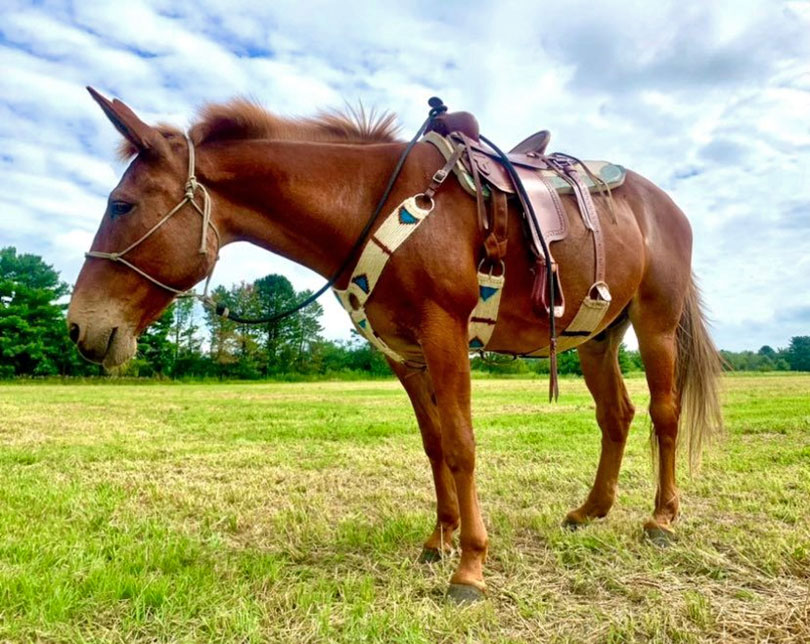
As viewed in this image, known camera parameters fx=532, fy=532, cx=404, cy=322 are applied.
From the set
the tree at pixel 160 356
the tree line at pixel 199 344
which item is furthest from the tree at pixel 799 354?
the tree at pixel 160 356

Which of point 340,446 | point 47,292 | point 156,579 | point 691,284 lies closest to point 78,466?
point 340,446

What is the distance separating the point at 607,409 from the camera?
462 cm

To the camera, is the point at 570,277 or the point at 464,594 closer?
the point at 464,594

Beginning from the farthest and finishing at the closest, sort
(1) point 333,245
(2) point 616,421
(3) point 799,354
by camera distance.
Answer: (3) point 799,354 → (2) point 616,421 → (1) point 333,245

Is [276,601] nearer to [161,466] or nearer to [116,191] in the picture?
[116,191]

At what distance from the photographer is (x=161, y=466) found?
6684 millimetres

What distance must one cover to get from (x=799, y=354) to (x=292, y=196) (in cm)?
8011

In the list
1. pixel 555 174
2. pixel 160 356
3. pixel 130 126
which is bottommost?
pixel 160 356

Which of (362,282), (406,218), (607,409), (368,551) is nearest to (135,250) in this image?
(362,282)

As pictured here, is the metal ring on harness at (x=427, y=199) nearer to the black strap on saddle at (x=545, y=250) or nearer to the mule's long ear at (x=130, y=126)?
the black strap on saddle at (x=545, y=250)

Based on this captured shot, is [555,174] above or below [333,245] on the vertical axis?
above

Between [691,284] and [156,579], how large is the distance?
4.77 meters

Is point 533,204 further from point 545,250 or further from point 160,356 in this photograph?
point 160,356

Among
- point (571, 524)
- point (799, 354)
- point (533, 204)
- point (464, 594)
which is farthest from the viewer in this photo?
point (799, 354)
